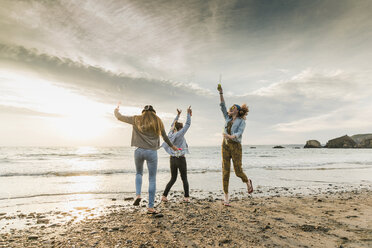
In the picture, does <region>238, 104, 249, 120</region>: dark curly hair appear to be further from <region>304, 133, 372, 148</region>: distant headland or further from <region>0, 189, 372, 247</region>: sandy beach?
<region>304, 133, 372, 148</region>: distant headland

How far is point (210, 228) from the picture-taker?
14.3 ft

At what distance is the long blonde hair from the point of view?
5016mm

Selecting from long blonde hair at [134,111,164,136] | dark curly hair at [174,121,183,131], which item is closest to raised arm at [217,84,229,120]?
dark curly hair at [174,121,183,131]

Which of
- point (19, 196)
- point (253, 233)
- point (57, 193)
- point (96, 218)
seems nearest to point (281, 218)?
point (253, 233)

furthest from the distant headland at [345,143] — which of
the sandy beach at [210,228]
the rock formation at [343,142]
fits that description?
the sandy beach at [210,228]

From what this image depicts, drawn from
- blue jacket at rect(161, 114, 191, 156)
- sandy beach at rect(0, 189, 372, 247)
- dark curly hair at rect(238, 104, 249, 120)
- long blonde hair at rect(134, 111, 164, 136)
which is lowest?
sandy beach at rect(0, 189, 372, 247)

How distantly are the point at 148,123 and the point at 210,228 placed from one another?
2749mm

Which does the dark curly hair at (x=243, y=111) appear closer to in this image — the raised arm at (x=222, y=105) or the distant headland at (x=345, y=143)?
the raised arm at (x=222, y=105)

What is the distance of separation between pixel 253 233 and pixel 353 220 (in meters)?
2.77

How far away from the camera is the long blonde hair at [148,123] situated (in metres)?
5.02

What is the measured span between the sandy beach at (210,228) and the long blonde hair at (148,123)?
84.1 inches

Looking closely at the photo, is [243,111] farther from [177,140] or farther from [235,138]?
[177,140]

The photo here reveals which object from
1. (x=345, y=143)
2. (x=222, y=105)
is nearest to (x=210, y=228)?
(x=222, y=105)

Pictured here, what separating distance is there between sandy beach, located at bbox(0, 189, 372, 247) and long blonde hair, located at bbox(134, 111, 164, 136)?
2.14 meters
